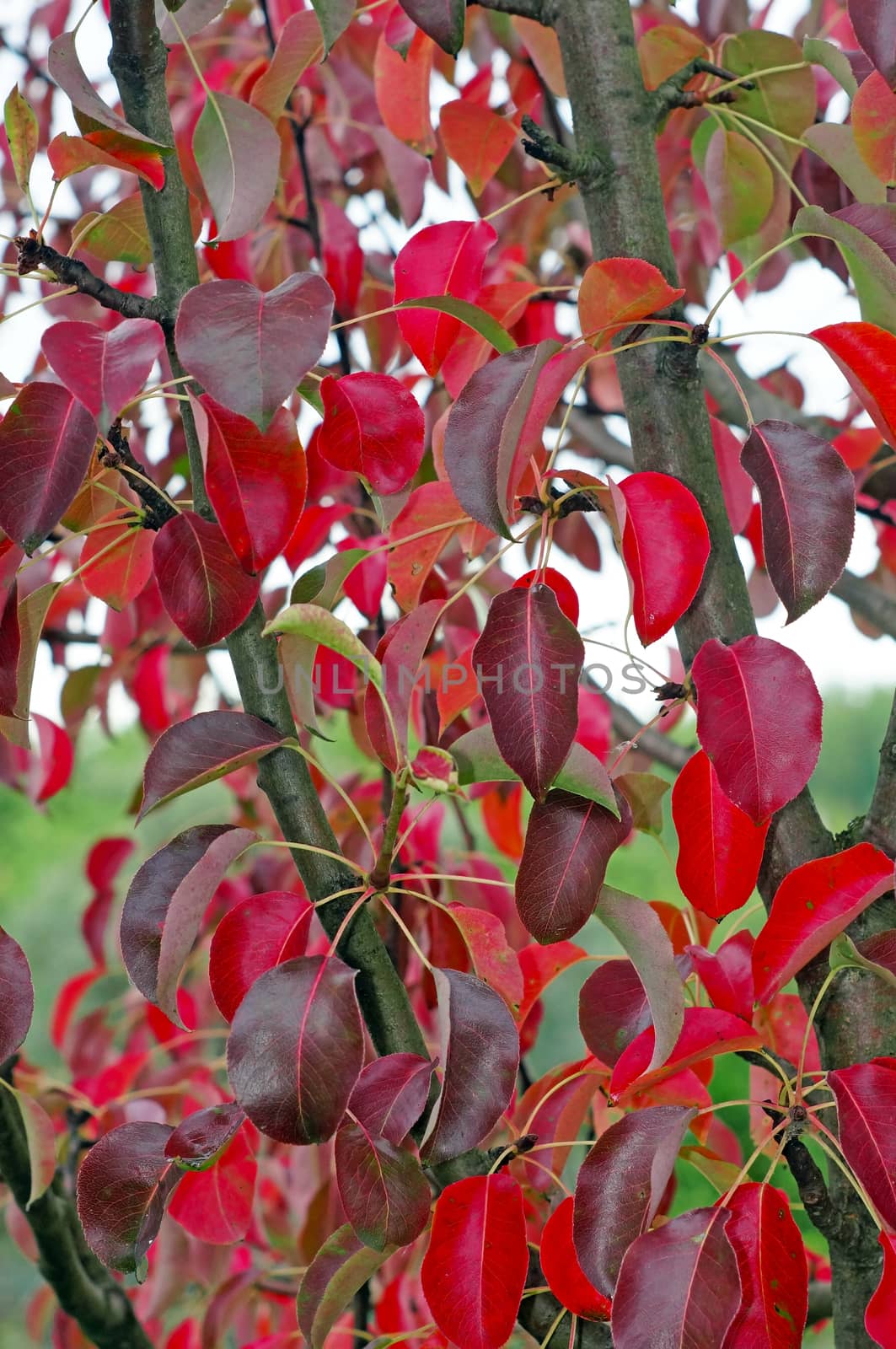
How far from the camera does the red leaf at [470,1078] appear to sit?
1.58 ft

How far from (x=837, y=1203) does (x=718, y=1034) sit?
0.51 feet

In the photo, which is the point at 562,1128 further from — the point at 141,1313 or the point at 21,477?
the point at 141,1313

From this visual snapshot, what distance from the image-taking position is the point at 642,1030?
1.89 feet

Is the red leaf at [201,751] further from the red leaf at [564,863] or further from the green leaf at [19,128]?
the green leaf at [19,128]

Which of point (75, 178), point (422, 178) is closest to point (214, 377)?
point (422, 178)

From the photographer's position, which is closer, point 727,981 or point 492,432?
point 492,432

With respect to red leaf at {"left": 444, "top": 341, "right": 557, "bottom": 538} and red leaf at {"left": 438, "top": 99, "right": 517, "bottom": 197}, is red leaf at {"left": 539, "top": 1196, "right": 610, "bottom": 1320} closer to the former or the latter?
red leaf at {"left": 444, "top": 341, "right": 557, "bottom": 538}

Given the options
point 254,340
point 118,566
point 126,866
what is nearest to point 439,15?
point 254,340

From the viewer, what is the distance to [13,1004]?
1.71 feet

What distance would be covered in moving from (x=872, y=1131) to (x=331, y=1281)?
0.27 m

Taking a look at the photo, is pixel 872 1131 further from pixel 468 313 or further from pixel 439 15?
pixel 439 15

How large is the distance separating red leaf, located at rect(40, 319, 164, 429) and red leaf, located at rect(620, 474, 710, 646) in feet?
0.68

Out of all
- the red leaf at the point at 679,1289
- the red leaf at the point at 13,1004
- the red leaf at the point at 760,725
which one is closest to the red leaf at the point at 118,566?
the red leaf at the point at 13,1004

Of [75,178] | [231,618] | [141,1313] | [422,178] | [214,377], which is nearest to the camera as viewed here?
[214,377]
